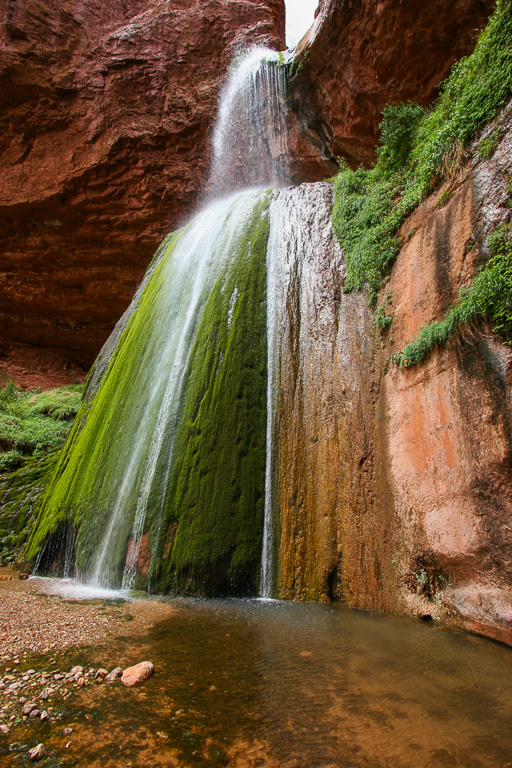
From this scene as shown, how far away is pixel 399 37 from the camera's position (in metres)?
7.66

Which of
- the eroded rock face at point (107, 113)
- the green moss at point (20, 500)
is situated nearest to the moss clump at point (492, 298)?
the green moss at point (20, 500)

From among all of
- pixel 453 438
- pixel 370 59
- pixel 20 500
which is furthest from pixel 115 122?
pixel 453 438

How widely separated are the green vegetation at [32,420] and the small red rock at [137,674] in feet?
30.5

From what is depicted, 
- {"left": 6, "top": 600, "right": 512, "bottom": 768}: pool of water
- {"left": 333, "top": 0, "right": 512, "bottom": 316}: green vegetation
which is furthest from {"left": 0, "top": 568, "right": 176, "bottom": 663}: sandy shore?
{"left": 333, "top": 0, "right": 512, "bottom": 316}: green vegetation

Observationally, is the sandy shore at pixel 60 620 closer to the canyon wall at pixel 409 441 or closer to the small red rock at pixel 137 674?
the small red rock at pixel 137 674

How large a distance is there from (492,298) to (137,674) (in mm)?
3538

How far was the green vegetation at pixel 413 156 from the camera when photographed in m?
3.98

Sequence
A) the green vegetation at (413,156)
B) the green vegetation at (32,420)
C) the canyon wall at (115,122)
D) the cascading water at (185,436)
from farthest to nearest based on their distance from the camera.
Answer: the canyon wall at (115,122) → the green vegetation at (32,420) → the cascading water at (185,436) → the green vegetation at (413,156)

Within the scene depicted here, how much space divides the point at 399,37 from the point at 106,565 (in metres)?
10.3

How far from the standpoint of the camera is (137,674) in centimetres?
215

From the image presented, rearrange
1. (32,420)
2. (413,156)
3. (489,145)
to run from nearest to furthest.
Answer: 1. (489,145)
2. (413,156)
3. (32,420)

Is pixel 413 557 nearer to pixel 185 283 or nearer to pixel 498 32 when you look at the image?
pixel 498 32

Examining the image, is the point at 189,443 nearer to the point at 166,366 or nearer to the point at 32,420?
the point at 166,366

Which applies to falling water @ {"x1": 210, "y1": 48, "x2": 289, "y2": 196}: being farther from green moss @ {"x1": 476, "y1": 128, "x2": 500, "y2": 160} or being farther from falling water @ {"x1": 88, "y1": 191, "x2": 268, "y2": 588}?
green moss @ {"x1": 476, "y1": 128, "x2": 500, "y2": 160}
